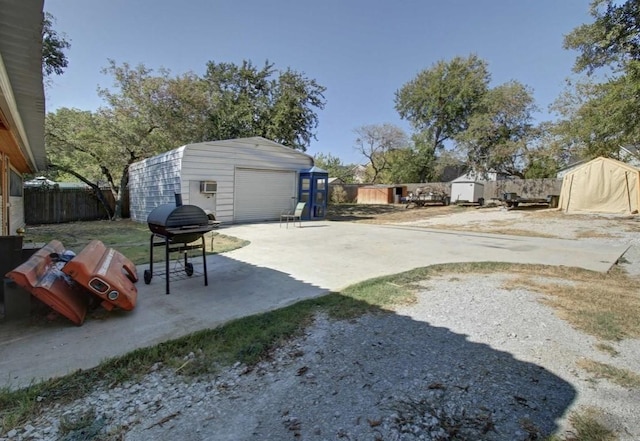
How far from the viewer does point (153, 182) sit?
1178 centimetres

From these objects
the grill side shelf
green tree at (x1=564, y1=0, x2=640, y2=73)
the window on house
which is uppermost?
green tree at (x1=564, y1=0, x2=640, y2=73)

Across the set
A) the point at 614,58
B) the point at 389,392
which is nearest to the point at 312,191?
the point at 389,392

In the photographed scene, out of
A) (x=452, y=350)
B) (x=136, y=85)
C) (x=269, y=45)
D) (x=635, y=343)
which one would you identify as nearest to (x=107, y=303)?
(x=452, y=350)

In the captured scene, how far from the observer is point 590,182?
14625mm

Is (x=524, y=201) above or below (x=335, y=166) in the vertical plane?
below

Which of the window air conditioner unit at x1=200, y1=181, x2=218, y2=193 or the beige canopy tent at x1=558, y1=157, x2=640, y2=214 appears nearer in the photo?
the window air conditioner unit at x1=200, y1=181, x2=218, y2=193

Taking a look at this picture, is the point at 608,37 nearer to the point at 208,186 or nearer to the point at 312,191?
the point at 312,191

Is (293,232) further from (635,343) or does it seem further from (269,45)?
(269,45)

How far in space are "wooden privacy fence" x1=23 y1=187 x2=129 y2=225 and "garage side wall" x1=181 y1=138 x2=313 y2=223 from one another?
256 inches

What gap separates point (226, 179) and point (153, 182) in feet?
9.72

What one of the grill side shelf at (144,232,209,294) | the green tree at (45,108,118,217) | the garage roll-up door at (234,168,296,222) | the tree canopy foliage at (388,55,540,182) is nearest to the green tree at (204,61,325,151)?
the green tree at (45,108,118,217)

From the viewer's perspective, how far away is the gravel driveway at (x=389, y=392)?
65.5 inches

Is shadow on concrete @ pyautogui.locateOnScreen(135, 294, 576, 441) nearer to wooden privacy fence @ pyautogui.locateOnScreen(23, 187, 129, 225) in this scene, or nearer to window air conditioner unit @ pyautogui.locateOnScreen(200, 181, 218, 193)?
window air conditioner unit @ pyautogui.locateOnScreen(200, 181, 218, 193)

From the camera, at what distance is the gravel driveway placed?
1.66 m
